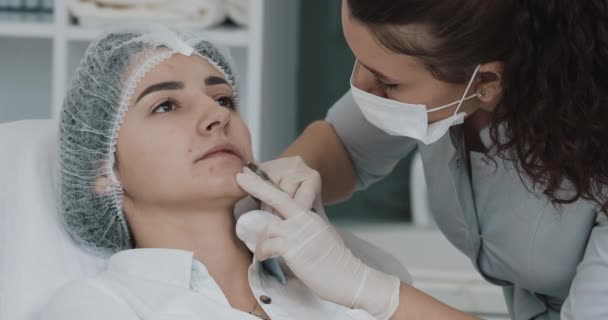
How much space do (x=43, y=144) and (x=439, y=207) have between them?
2.66 feet

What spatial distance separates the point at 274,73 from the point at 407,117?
4.00 ft

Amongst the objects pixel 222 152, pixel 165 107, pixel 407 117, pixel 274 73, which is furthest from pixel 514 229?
pixel 274 73

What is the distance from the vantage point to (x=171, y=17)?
238 centimetres

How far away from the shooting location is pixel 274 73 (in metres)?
2.62

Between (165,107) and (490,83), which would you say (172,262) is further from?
(490,83)

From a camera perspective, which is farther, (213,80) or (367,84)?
(213,80)

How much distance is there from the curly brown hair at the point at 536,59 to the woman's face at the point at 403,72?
0.01 metres

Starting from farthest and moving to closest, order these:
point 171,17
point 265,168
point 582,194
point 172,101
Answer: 1. point 171,17
2. point 265,168
3. point 172,101
4. point 582,194

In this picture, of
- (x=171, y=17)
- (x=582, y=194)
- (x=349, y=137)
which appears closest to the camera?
(x=582, y=194)

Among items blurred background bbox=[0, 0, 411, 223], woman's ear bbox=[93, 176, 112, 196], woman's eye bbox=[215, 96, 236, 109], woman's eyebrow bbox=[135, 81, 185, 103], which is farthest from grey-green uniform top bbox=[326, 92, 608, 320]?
blurred background bbox=[0, 0, 411, 223]

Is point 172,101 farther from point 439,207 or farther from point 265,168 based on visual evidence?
point 439,207

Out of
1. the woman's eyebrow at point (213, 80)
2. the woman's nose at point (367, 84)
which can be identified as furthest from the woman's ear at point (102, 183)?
the woman's nose at point (367, 84)

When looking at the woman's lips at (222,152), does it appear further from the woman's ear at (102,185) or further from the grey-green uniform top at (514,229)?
the grey-green uniform top at (514,229)

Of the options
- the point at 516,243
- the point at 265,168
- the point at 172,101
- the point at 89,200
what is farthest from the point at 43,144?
the point at 516,243
